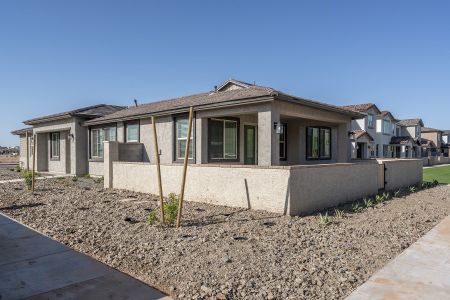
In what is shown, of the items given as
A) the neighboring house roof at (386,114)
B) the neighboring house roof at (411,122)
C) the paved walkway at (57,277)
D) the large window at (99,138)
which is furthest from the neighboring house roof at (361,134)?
the paved walkway at (57,277)

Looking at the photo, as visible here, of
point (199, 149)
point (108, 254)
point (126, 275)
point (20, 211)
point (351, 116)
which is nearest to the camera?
point (126, 275)

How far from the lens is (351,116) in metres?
17.2

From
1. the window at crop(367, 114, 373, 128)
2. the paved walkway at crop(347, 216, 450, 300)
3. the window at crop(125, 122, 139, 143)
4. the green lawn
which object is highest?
the window at crop(367, 114, 373, 128)

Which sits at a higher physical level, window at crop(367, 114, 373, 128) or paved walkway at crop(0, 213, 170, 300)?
window at crop(367, 114, 373, 128)

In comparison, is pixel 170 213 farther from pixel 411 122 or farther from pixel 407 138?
pixel 411 122

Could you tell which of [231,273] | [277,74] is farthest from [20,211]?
[277,74]

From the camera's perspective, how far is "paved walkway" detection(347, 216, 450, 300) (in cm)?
432

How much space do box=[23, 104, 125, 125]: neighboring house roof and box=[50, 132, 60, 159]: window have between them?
4.29ft

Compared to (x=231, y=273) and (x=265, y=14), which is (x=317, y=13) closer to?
(x=265, y=14)

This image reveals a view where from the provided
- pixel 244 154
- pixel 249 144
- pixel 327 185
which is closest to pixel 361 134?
pixel 249 144

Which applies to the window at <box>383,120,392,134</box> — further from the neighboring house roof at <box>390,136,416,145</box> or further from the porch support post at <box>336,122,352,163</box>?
the porch support post at <box>336,122,352,163</box>

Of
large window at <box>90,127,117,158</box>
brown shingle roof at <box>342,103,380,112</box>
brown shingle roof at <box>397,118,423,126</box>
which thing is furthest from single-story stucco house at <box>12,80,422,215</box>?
brown shingle roof at <box>397,118,423,126</box>

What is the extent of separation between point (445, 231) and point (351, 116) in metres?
10.2

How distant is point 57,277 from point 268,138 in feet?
27.2
